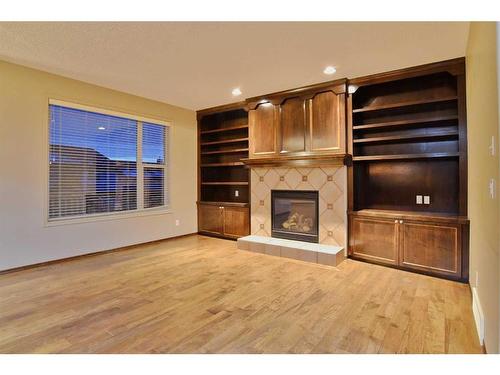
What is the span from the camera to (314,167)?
4301mm

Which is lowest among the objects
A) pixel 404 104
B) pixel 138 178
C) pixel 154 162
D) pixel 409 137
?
pixel 138 178

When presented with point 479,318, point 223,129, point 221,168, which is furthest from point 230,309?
point 221,168

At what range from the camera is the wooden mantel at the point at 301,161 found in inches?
154

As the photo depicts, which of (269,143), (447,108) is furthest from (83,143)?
(447,108)

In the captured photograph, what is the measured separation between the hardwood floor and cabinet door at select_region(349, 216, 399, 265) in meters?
0.16

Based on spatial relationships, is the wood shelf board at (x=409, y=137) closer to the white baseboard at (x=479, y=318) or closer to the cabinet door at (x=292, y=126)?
the cabinet door at (x=292, y=126)

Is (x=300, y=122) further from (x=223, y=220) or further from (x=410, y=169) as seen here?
(x=223, y=220)

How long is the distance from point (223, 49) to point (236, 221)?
10.2 feet

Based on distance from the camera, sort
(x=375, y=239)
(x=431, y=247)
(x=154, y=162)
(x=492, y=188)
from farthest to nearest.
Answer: (x=154, y=162), (x=375, y=239), (x=431, y=247), (x=492, y=188)

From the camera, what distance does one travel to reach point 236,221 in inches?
207

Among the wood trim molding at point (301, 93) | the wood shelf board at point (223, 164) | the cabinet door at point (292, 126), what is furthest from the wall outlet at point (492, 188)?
the wood shelf board at point (223, 164)

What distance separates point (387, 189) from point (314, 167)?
→ 42.8 inches

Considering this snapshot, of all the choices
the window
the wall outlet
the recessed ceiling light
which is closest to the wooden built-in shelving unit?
the recessed ceiling light

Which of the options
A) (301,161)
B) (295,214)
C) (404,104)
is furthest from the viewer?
(295,214)
